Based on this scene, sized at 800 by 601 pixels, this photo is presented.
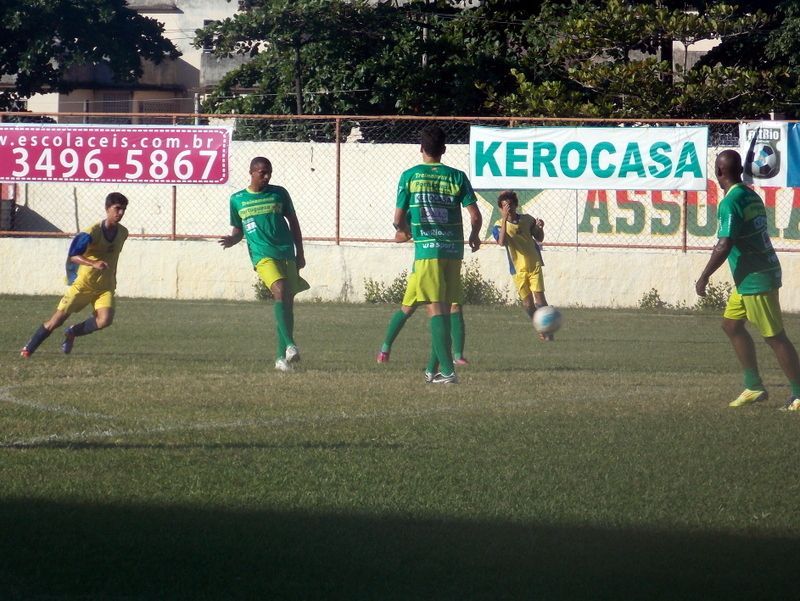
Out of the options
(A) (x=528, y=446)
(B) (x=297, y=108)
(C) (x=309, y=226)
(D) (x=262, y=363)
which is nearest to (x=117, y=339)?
(D) (x=262, y=363)

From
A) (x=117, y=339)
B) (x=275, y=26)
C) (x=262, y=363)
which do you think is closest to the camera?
(x=262, y=363)

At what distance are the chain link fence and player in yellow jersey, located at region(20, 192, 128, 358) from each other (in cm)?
751

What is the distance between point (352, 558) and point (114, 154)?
16261 millimetres

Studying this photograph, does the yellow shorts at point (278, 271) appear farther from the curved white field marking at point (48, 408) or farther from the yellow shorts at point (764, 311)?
the yellow shorts at point (764, 311)

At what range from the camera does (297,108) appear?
26.7m

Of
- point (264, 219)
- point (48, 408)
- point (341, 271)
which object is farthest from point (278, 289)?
point (341, 271)

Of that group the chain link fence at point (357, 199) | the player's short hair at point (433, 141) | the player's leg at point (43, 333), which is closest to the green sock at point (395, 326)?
the player's short hair at point (433, 141)

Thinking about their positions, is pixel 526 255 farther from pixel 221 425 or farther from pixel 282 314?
pixel 221 425

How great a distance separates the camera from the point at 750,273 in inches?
364

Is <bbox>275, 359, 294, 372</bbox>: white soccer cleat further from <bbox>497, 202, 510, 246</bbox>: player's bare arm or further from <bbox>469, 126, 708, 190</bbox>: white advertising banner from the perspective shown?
<bbox>469, 126, 708, 190</bbox>: white advertising banner

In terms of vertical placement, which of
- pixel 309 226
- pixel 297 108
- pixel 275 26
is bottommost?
pixel 309 226

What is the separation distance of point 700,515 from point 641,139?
14.0 m

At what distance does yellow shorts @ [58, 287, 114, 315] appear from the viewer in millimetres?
12070

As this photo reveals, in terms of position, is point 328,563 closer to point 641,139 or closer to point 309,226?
point 641,139
